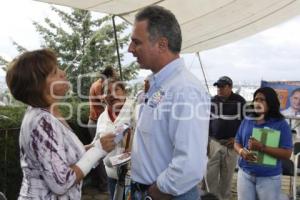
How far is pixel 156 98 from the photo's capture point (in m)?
1.94

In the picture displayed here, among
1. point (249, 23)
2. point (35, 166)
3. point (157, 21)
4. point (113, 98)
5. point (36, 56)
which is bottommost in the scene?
point (35, 166)

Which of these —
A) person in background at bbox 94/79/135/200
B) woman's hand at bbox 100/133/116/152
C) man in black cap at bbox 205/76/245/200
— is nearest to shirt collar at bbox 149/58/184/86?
woman's hand at bbox 100/133/116/152

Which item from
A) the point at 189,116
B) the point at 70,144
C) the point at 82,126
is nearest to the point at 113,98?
the point at 70,144

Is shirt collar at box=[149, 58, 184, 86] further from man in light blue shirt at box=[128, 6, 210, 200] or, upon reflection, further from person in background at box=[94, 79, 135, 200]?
person in background at box=[94, 79, 135, 200]

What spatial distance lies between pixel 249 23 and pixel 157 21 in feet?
16.5

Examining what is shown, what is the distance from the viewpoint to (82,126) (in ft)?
22.1

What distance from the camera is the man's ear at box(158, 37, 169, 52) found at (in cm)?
193

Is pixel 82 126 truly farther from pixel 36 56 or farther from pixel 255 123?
pixel 36 56

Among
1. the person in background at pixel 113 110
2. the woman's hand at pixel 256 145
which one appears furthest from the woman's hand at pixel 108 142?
the woman's hand at pixel 256 145

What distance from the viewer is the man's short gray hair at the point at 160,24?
1.92m

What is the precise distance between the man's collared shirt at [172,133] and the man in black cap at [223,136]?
4.15m

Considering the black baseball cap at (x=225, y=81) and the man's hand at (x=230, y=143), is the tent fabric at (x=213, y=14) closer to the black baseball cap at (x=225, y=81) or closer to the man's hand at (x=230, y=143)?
the black baseball cap at (x=225, y=81)

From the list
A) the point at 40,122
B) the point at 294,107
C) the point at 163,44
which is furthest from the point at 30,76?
the point at 294,107

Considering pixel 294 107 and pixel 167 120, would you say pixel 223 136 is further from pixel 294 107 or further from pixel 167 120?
pixel 167 120
